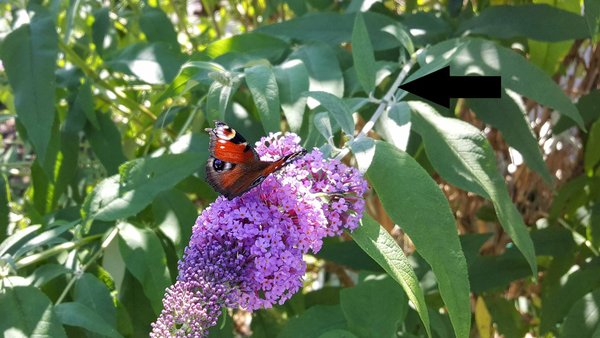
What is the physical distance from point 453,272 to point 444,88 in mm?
514

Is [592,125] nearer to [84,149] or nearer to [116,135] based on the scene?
[116,135]

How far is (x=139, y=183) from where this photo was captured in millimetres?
1332

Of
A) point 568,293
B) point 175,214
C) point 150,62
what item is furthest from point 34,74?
point 568,293

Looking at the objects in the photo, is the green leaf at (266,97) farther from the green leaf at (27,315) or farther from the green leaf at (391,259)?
the green leaf at (27,315)

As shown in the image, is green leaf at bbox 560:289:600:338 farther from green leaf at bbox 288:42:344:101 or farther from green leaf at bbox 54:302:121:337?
green leaf at bbox 54:302:121:337

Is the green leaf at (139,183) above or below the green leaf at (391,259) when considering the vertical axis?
below

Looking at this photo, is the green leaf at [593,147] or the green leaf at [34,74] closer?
the green leaf at [34,74]

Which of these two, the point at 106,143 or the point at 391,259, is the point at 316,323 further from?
the point at 106,143

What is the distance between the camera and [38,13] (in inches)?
64.3

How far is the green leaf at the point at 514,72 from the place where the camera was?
1336 mm

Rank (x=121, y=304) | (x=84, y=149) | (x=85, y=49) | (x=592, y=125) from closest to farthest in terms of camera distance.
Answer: (x=121, y=304)
(x=592, y=125)
(x=85, y=49)
(x=84, y=149)


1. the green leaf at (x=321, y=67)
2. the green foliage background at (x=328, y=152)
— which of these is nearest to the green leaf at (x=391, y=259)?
the green foliage background at (x=328, y=152)

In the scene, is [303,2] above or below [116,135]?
above

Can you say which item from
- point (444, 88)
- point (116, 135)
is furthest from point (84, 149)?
point (444, 88)
